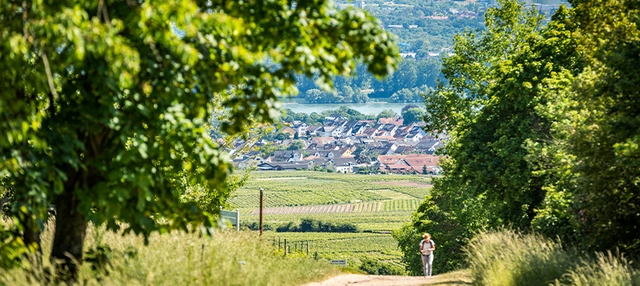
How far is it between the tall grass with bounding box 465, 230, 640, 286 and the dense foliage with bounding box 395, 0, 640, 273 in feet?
4.92

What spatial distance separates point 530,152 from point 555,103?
1.71 metres

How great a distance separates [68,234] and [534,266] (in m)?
8.26

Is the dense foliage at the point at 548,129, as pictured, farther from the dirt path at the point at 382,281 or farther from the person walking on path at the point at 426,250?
the person walking on path at the point at 426,250

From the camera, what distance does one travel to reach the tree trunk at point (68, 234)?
10969 mm

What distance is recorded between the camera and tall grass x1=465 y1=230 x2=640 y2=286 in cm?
1397

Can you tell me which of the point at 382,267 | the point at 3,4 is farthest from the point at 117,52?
the point at 382,267

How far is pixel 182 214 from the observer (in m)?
10.8

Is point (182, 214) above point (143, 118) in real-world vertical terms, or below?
below

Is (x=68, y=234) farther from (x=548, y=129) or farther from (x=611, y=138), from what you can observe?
(x=548, y=129)

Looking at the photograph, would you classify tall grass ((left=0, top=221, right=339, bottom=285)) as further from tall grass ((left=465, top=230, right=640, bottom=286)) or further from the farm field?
the farm field

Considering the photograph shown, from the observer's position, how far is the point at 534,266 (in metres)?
16.0

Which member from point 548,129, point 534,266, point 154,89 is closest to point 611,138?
point 534,266

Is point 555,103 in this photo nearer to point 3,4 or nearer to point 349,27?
point 349,27

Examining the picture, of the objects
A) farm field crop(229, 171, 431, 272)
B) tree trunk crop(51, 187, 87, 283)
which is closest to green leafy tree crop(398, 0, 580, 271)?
tree trunk crop(51, 187, 87, 283)
